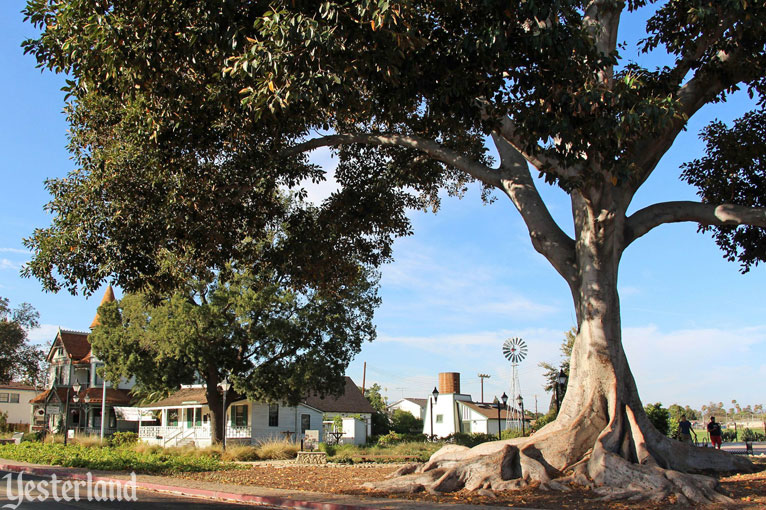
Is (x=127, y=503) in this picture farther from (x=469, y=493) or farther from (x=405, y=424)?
(x=405, y=424)

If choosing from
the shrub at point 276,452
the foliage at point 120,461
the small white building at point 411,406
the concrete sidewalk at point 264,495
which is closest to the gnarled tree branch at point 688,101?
the concrete sidewalk at point 264,495

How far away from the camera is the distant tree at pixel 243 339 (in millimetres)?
32781

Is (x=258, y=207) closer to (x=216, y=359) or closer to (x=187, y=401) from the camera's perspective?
(x=216, y=359)

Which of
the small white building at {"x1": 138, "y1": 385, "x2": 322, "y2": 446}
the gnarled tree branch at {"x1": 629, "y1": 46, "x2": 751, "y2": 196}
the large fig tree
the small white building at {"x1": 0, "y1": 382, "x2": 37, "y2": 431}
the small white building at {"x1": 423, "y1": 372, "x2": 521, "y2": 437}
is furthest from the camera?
the small white building at {"x1": 0, "y1": 382, "x2": 37, "y2": 431}

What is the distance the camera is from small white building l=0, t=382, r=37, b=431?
257ft

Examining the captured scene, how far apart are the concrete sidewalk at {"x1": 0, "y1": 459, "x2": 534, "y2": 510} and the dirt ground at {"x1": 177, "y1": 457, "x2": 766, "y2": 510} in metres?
0.59

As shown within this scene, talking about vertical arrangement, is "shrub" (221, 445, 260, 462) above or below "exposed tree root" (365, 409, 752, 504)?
below

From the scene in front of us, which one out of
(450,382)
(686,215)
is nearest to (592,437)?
(686,215)

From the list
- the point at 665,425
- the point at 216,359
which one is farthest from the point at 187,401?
the point at 665,425

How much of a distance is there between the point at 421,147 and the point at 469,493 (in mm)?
7946

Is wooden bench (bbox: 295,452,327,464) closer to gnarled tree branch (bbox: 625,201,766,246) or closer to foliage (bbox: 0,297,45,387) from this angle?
gnarled tree branch (bbox: 625,201,766,246)

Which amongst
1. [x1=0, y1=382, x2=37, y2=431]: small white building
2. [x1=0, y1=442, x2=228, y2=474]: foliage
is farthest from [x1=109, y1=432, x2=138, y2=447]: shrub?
[x1=0, y1=382, x2=37, y2=431]: small white building

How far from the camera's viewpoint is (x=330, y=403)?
2096 inches

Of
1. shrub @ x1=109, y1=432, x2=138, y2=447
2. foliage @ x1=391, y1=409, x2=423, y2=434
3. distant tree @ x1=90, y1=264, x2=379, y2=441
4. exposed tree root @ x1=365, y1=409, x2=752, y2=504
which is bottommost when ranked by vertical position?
foliage @ x1=391, y1=409, x2=423, y2=434
